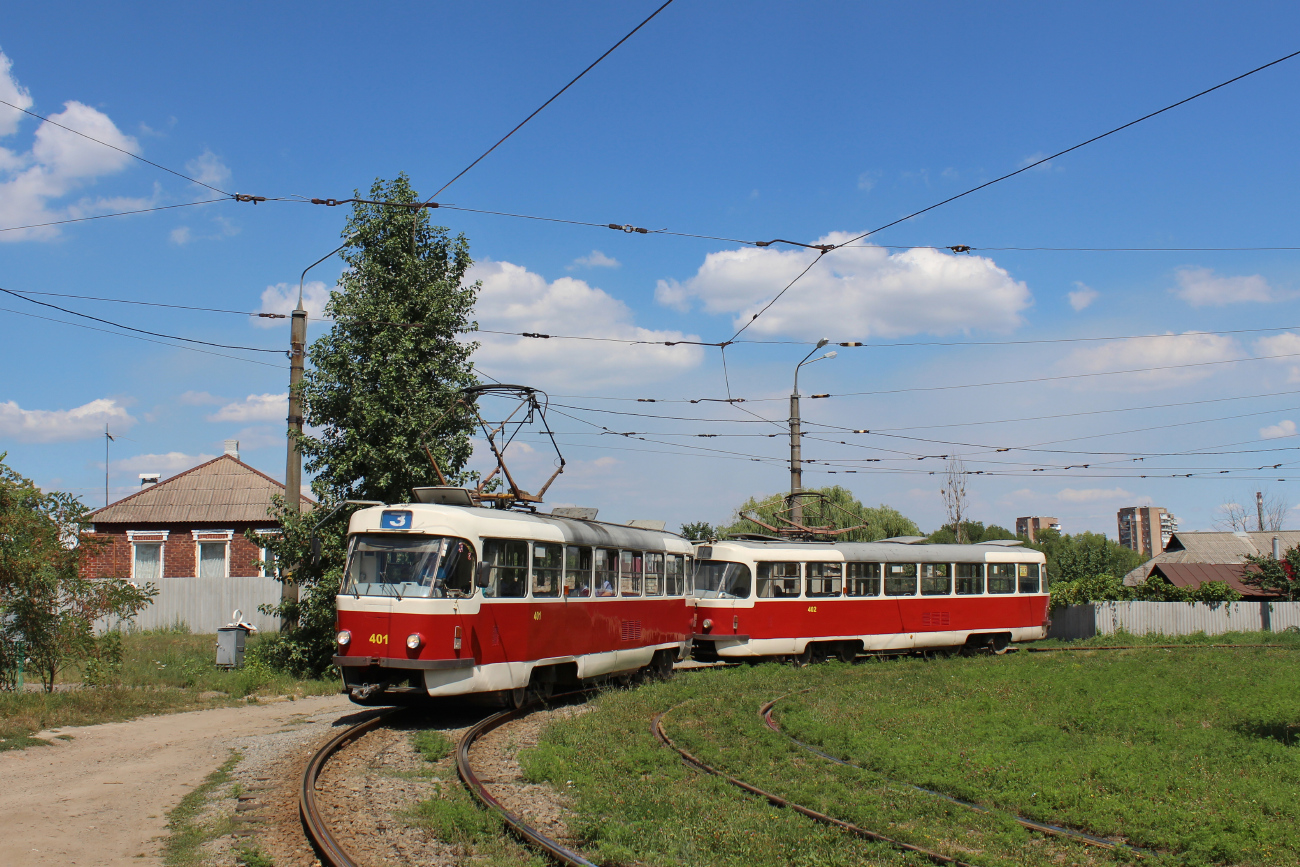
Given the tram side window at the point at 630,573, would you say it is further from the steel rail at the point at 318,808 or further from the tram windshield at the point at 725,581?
the steel rail at the point at 318,808

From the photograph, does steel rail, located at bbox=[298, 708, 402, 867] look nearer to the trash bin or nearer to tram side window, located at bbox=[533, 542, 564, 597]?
tram side window, located at bbox=[533, 542, 564, 597]

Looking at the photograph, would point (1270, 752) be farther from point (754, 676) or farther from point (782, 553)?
Answer: point (782, 553)

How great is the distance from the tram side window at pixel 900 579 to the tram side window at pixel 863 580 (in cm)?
41

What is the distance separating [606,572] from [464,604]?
3.91 metres

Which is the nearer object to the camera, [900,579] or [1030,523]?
[900,579]

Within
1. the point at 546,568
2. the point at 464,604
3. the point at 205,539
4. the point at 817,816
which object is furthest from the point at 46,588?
the point at 205,539

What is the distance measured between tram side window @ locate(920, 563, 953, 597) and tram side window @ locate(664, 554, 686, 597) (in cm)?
727

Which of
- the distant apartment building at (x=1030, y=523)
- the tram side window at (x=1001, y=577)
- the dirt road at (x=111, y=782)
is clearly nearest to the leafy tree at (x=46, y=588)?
the dirt road at (x=111, y=782)

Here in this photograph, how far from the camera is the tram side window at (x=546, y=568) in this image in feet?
44.8

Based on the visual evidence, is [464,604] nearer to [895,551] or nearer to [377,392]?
[377,392]

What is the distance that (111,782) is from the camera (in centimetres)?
929

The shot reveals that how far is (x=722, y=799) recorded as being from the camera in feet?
27.6

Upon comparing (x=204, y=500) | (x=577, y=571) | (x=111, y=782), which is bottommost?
(x=111, y=782)

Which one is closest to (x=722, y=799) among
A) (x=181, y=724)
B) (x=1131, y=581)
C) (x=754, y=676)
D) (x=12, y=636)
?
(x=181, y=724)
